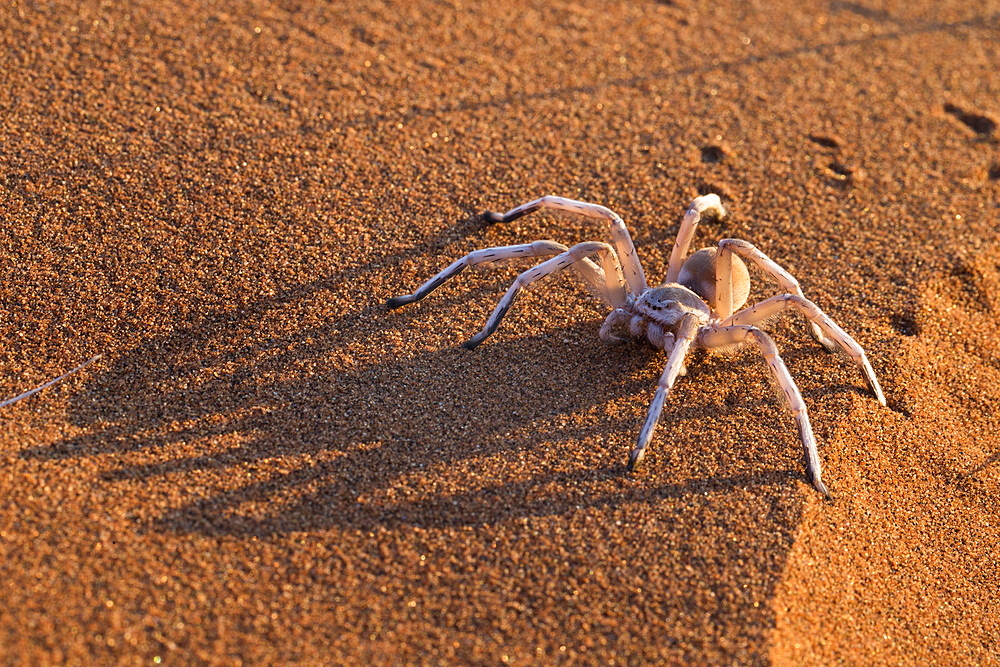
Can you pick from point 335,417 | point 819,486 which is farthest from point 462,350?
point 819,486

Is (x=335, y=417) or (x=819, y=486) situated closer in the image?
(x=819, y=486)

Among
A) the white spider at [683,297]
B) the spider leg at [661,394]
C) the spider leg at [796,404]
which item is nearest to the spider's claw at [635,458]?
the spider leg at [661,394]

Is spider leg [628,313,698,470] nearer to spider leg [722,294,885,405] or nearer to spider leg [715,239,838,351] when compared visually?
spider leg [722,294,885,405]

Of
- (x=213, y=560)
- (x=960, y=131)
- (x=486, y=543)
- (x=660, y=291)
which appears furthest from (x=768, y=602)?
(x=960, y=131)

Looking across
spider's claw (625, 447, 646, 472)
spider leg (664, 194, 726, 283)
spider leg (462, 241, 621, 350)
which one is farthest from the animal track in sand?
spider's claw (625, 447, 646, 472)

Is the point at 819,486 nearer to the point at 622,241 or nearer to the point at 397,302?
the point at 622,241

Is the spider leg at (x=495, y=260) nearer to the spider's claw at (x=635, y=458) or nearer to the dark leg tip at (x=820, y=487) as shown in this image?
the spider's claw at (x=635, y=458)

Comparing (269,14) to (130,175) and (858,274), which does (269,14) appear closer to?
(130,175)
